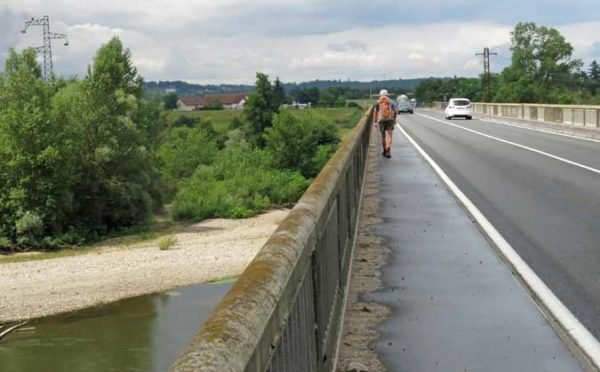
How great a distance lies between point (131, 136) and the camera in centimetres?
5397

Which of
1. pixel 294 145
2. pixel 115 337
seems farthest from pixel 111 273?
pixel 294 145

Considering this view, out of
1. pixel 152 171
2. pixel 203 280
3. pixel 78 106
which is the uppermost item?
pixel 78 106

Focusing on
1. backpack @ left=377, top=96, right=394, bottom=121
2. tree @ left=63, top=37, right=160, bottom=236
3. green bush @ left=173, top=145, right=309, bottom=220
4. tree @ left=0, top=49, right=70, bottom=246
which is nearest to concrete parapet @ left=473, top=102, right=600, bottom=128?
backpack @ left=377, top=96, right=394, bottom=121

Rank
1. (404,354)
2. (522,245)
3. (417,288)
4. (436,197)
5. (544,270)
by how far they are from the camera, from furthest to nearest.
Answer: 1. (436,197)
2. (522,245)
3. (544,270)
4. (417,288)
5. (404,354)

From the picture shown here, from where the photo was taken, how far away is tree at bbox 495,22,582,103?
123 m

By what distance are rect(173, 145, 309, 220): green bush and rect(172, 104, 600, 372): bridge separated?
146 feet

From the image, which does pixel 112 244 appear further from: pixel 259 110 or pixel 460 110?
pixel 259 110

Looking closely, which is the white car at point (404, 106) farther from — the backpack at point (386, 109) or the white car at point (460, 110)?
the backpack at point (386, 109)

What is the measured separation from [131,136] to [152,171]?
17.0ft

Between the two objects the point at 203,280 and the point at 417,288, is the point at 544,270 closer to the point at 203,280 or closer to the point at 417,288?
the point at 417,288

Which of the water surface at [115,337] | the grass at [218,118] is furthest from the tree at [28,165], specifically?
the grass at [218,118]

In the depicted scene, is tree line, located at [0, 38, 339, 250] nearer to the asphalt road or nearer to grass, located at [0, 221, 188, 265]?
grass, located at [0, 221, 188, 265]

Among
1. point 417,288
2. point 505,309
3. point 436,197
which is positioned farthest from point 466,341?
point 436,197

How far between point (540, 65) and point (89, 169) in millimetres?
90730
